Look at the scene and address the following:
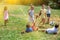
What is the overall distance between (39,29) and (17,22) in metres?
2.90

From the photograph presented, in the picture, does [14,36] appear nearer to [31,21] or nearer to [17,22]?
[31,21]

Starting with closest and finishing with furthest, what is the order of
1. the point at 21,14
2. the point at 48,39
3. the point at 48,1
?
the point at 48,39 → the point at 21,14 → the point at 48,1

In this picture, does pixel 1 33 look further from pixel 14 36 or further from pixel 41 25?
pixel 41 25

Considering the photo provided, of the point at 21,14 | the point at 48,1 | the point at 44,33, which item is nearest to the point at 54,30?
the point at 44,33

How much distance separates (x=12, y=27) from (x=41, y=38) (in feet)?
10.3

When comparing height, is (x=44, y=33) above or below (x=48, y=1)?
below

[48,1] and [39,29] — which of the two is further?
[48,1]

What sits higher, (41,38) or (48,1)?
(48,1)

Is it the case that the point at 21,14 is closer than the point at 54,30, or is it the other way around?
the point at 54,30

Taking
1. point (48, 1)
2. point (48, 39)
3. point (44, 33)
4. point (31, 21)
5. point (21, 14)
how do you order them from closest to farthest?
point (48, 39) → point (44, 33) → point (31, 21) → point (21, 14) → point (48, 1)

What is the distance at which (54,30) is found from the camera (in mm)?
15727

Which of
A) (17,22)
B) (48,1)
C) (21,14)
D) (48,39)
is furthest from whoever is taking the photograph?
(48,1)

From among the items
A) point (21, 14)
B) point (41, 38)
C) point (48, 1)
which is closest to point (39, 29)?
point (41, 38)

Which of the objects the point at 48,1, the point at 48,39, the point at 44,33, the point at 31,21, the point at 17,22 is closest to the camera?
the point at 48,39
